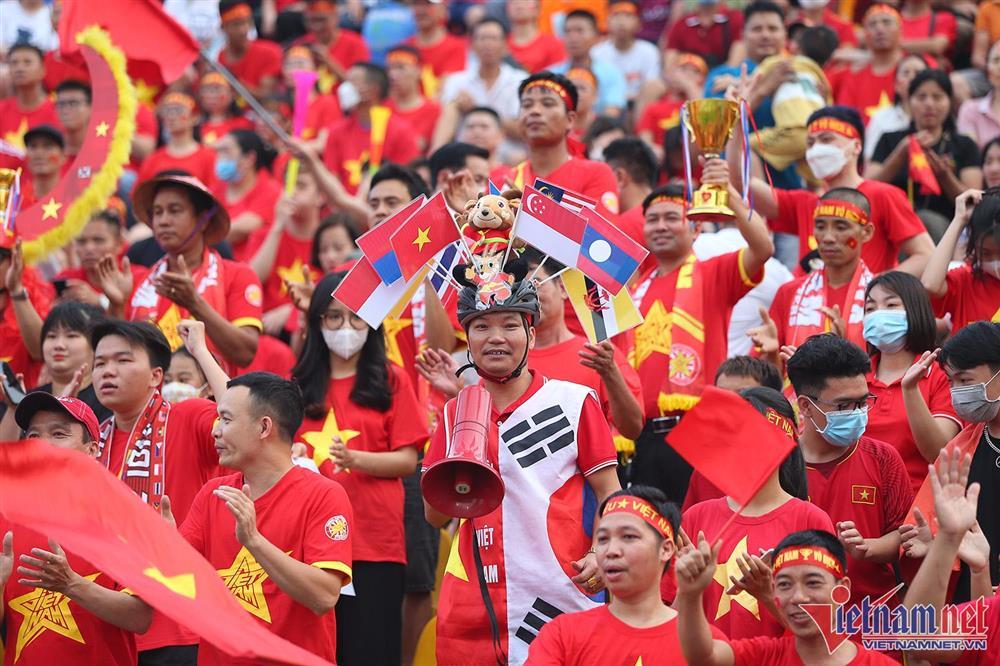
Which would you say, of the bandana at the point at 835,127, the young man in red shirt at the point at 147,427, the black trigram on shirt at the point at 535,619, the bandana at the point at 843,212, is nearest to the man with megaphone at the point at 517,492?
the black trigram on shirt at the point at 535,619

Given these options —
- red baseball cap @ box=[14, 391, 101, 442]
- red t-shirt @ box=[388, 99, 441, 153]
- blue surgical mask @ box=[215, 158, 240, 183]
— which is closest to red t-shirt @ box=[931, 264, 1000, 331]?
red baseball cap @ box=[14, 391, 101, 442]

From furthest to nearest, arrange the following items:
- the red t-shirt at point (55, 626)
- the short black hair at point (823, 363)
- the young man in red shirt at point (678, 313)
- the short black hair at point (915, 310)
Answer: the young man in red shirt at point (678, 313), the short black hair at point (915, 310), the short black hair at point (823, 363), the red t-shirt at point (55, 626)

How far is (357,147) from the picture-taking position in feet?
43.1

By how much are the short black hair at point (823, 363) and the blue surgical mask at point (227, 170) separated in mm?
6912

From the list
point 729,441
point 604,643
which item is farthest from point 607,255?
point 604,643

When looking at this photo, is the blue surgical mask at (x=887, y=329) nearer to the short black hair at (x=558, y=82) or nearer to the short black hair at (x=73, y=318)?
the short black hair at (x=558, y=82)

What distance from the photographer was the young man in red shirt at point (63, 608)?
20.0ft

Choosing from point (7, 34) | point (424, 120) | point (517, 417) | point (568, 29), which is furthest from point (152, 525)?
point (7, 34)

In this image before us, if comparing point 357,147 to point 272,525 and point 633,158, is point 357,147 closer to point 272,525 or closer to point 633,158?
point 633,158

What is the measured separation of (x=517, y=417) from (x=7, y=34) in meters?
10.7

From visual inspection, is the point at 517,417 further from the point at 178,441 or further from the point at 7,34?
the point at 7,34

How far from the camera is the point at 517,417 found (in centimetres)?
630

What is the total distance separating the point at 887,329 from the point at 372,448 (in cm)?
257

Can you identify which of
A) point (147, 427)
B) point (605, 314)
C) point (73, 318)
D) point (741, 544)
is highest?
point (73, 318)
